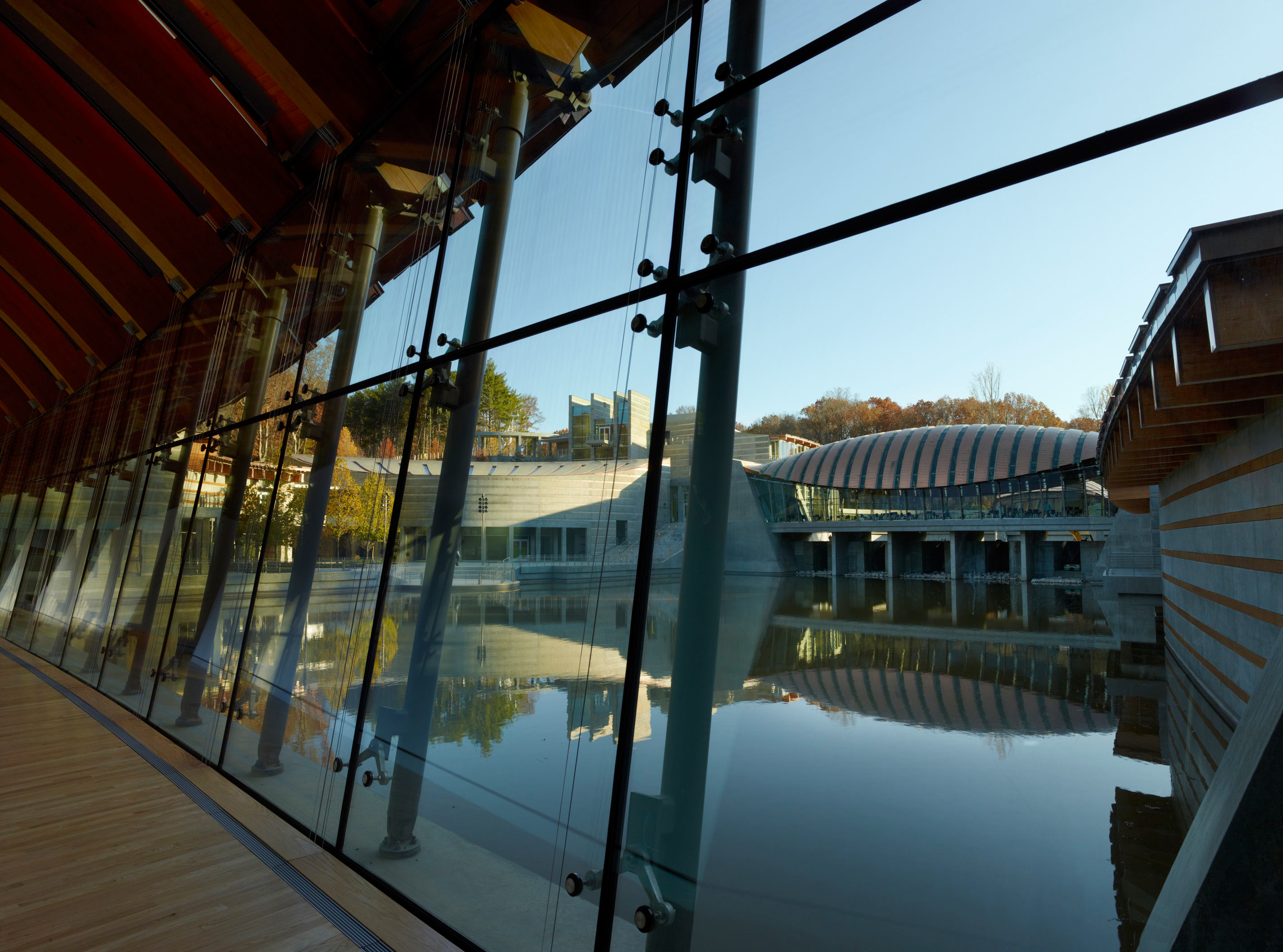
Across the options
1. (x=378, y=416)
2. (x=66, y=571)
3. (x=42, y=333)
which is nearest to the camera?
(x=378, y=416)

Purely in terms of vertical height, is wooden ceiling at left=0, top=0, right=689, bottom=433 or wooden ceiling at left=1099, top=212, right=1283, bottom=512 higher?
wooden ceiling at left=0, top=0, right=689, bottom=433

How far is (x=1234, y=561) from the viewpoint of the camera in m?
1.64

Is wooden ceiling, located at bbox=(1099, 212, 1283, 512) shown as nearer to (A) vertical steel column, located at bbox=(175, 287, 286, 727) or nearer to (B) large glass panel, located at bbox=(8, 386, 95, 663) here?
(A) vertical steel column, located at bbox=(175, 287, 286, 727)

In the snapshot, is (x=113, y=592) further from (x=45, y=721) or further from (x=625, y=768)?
(x=625, y=768)

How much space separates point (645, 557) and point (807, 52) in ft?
6.01

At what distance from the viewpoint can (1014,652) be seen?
11.4 feet

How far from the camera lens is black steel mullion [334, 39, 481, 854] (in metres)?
3.56

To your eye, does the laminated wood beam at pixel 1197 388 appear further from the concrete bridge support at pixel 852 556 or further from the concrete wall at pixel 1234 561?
the concrete bridge support at pixel 852 556

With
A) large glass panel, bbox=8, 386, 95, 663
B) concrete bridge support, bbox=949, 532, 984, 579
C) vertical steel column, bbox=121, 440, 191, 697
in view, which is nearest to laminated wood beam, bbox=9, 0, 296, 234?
vertical steel column, bbox=121, 440, 191, 697

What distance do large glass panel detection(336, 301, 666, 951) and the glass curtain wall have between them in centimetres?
2

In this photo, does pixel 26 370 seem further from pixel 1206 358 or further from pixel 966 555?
pixel 1206 358

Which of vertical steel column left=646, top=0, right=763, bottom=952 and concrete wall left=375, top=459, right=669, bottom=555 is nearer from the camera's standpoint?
vertical steel column left=646, top=0, right=763, bottom=952

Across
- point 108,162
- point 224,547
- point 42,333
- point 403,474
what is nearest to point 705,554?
point 403,474

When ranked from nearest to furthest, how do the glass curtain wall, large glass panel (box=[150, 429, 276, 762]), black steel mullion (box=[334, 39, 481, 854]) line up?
the glass curtain wall
black steel mullion (box=[334, 39, 481, 854])
large glass panel (box=[150, 429, 276, 762])
